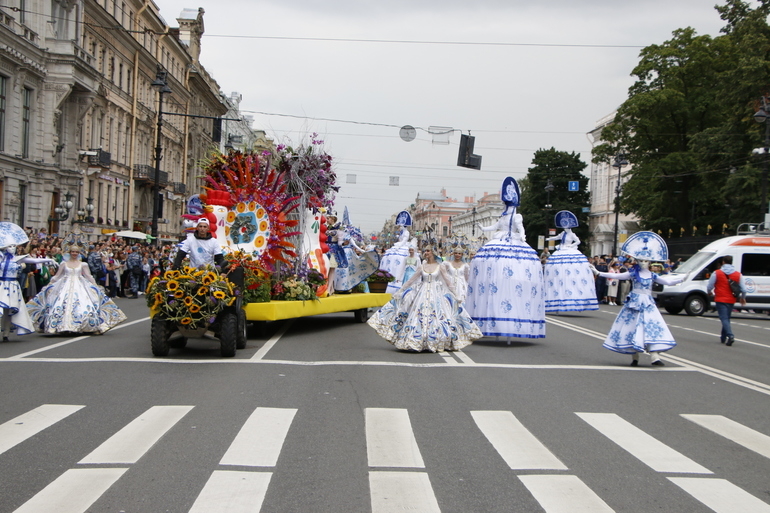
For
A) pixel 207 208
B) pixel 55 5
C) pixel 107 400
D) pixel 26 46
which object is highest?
pixel 55 5

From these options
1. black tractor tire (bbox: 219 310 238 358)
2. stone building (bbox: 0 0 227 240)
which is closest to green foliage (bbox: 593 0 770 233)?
stone building (bbox: 0 0 227 240)

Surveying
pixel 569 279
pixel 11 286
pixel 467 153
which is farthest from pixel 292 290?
pixel 467 153

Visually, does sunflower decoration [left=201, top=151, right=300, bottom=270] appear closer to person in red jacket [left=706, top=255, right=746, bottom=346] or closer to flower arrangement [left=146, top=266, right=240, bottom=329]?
flower arrangement [left=146, top=266, right=240, bottom=329]

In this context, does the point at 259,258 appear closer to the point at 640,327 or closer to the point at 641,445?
the point at 640,327

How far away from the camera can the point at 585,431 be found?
7.36m

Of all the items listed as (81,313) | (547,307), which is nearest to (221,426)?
(81,313)

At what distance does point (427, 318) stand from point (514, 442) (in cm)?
622

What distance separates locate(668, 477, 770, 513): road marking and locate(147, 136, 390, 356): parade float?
A: 7.09 meters

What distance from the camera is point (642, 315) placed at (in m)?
12.0

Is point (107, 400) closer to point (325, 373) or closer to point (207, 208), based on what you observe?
point (325, 373)

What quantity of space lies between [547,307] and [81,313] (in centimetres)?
1325

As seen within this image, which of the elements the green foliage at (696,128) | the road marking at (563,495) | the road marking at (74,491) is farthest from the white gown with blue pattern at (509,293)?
the green foliage at (696,128)

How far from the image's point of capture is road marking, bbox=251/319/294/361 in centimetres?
1196

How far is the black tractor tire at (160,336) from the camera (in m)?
11.5
